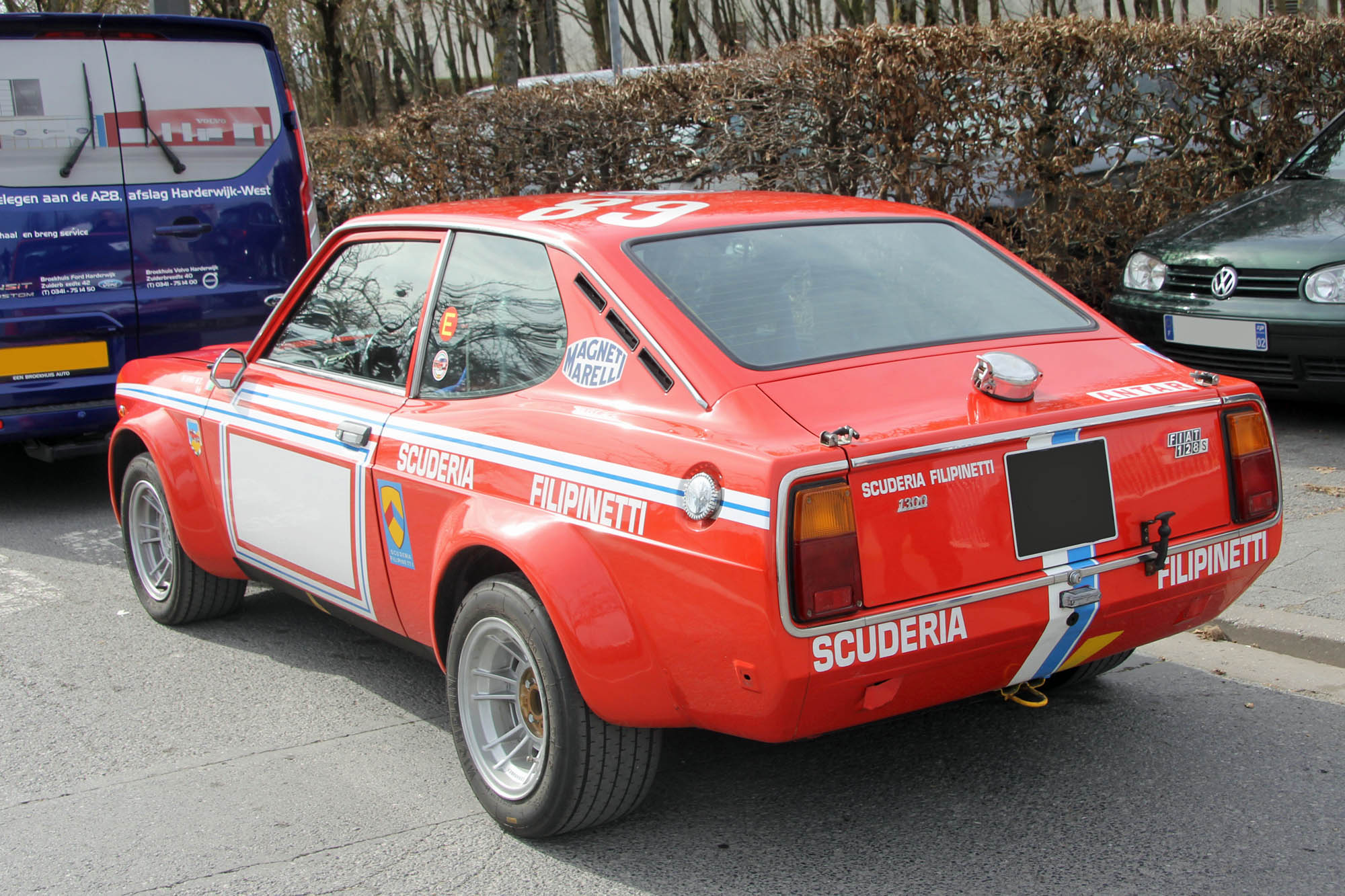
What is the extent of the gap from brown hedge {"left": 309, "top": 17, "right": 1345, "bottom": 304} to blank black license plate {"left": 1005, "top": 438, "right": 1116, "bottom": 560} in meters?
6.25

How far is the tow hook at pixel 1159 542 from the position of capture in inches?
121

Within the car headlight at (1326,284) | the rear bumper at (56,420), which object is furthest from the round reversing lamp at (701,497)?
the car headlight at (1326,284)

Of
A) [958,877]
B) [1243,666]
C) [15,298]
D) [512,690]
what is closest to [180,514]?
[512,690]

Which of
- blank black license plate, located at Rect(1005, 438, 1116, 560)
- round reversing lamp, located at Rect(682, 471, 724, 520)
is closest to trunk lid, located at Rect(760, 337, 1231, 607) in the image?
blank black license plate, located at Rect(1005, 438, 1116, 560)

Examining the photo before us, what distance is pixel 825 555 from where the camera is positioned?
2.68 metres

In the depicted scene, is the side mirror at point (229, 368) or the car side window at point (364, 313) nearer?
the car side window at point (364, 313)

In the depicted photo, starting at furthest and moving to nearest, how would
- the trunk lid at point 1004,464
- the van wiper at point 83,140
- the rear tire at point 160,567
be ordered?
1. the van wiper at point 83,140
2. the rear tire at point 160,567
3. the trunk lid at point 1004,464

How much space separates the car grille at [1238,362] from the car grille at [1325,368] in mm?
76

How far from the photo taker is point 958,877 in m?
2.99

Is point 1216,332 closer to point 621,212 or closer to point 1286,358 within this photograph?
point 1286,358

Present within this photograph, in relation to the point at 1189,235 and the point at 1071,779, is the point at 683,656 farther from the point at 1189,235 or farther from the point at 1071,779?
the point at 1189,235

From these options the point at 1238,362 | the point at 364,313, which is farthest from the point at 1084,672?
the point at 1238,362

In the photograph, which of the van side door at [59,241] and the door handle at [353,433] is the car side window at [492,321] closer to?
the door handle at [353,433]

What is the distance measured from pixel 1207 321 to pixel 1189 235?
0.64 meters
